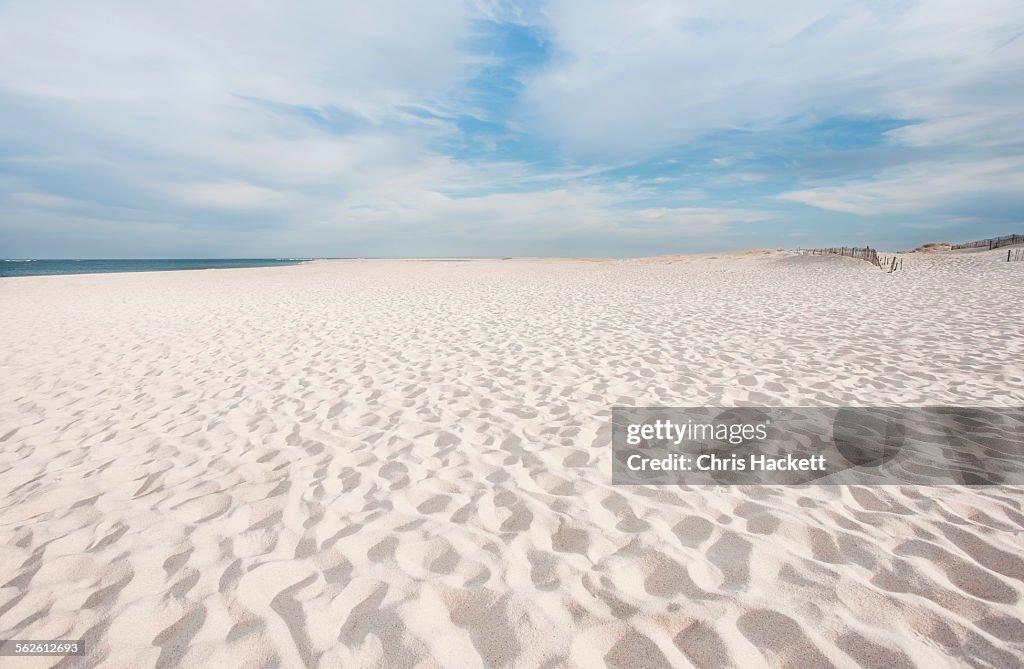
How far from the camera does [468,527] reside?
9.64 feet

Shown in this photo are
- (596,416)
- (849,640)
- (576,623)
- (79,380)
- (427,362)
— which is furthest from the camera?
(427,362)

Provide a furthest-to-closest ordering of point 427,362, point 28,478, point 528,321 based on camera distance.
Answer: point 528,321 < point 427,362 < point 28,478

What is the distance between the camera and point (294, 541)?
2.84 metres

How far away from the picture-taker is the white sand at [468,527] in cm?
209

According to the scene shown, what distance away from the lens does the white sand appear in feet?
6.86

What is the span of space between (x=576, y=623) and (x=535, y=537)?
2.24 feet

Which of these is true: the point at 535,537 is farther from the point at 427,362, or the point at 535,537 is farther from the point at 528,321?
the point at 528,321

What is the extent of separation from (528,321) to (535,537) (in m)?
7.80

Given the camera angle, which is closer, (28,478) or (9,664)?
(9,664)

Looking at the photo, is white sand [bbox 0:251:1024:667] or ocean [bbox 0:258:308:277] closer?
white sand [bbox 0:251:1024:667]

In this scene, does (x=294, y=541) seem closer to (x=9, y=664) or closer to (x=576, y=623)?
(x=9, y=664)

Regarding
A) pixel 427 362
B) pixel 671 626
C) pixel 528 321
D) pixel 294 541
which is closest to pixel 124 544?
pixel 294 541

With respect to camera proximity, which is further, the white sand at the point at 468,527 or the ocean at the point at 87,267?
the ocean at the point at 87,267

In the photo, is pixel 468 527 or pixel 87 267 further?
pixel 87 267
